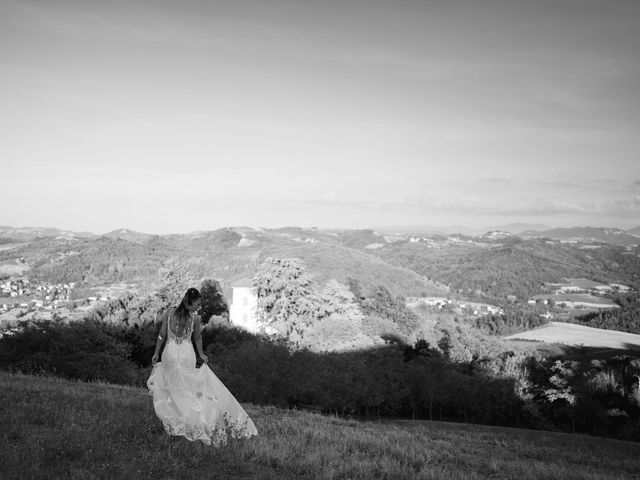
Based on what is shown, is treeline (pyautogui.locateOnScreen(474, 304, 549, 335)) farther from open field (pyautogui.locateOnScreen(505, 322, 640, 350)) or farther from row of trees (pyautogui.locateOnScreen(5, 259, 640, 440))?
row of trees (pyautogui.locateOnScreen(5, 259, 640, 440))

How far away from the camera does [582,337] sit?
134375 mm

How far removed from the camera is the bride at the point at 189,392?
9484mm

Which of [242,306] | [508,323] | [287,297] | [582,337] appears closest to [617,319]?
[508,323]

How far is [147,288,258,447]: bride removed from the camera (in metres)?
9.48

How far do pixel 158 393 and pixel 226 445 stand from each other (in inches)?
67.1

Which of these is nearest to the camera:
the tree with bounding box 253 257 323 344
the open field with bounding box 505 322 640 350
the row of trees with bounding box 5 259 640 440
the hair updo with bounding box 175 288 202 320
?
the hair updo with bounding box 175 288 202 320

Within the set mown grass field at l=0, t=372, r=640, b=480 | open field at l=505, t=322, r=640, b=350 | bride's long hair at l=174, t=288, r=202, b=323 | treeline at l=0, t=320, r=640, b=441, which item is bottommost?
open field at l=505, t=322, r=640, b=350

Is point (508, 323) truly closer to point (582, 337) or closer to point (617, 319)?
point (617, 319)

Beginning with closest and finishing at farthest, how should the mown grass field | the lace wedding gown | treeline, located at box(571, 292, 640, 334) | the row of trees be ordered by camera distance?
1. the mown grass field
2. the lace wedding gown
3. the row of trees
4. treeline, located at box(571, 292, 640, 334)

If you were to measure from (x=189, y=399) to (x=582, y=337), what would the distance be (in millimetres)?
144697

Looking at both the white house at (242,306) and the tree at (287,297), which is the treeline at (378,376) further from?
the white house at (242,306)

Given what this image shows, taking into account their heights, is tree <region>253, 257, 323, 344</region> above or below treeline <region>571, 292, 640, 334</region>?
above

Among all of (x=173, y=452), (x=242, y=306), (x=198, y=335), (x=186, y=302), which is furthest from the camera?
(x=242, y=306)

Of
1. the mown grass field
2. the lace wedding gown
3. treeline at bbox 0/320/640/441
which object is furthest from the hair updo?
treeline at bbox 0/320/640/441
